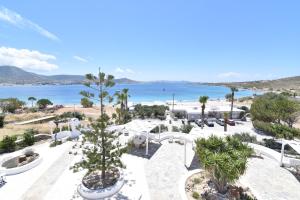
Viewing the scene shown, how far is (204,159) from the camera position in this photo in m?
8.62

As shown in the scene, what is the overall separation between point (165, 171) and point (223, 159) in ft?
15.1

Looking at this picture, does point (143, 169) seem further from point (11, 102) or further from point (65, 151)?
point (11, 102)

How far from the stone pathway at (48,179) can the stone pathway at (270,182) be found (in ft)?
35.6

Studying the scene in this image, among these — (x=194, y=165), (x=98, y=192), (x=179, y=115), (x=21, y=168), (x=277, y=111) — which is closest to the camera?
(x=98, y=192)

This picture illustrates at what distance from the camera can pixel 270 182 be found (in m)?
10.3

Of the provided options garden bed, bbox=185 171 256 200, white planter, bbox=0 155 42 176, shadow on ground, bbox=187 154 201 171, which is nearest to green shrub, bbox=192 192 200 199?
garden bed, bbox=185 171 256 200

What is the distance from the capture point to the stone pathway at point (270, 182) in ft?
29.6

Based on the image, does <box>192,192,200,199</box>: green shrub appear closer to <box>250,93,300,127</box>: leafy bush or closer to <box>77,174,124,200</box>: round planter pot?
<box>77,174,124,200</box>: round planter pot

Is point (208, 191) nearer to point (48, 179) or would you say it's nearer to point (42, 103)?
point (48, 179)

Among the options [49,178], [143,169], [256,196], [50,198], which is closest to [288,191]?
[256,196]

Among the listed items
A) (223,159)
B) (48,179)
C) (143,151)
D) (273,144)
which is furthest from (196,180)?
(273,144)

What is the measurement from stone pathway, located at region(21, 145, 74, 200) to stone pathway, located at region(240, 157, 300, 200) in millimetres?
10851

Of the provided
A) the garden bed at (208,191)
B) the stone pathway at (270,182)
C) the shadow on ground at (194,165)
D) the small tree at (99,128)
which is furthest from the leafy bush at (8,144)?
the stone pathway at (270,182)

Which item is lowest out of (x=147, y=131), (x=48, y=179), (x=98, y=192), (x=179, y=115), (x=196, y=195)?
(x=179, y=115)
